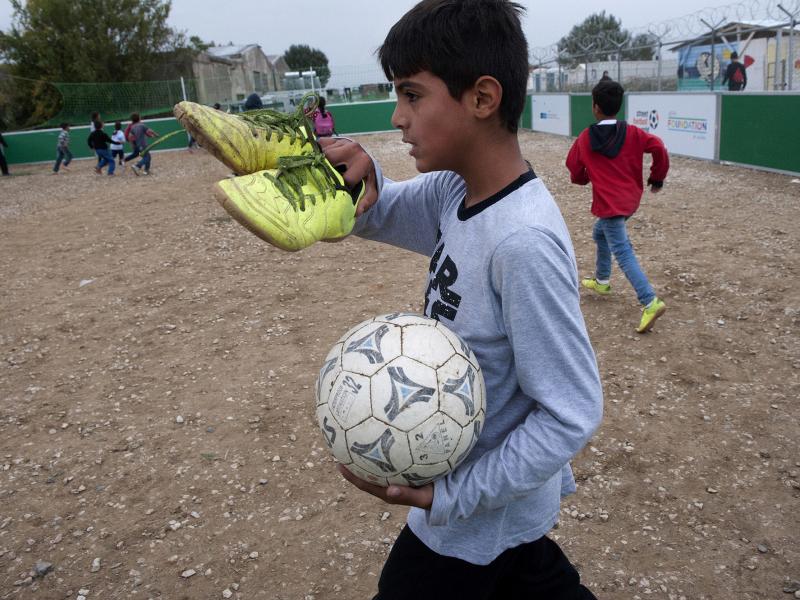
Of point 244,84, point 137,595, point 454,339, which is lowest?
point 137,595

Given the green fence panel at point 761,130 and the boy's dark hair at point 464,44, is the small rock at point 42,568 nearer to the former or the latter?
the boy's dark hair at point 464,44

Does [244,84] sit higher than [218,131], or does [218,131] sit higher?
[244,84]

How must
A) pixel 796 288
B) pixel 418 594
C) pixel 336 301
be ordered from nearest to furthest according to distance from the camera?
pixel 418 594, pixel 796 288, pixel 336 301

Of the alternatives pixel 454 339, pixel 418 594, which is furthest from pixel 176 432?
pixel 454 339

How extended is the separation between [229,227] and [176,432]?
592cm

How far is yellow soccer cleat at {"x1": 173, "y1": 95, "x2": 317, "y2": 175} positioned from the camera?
5.06 feet

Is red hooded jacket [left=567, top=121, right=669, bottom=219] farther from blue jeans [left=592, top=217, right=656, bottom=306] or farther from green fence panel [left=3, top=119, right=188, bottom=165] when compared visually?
green fence panel [left=3, top=119, right=188, bottom=165]

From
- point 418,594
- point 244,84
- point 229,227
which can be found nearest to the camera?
point 418,594

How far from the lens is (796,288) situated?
5.29m

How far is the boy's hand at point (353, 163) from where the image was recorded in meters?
A: 1.78

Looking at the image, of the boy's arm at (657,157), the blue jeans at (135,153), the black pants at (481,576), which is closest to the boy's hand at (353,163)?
the black pants at (481,576)

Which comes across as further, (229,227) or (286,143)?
→ (229,227)

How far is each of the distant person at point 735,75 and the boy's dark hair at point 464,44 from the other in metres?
12.8

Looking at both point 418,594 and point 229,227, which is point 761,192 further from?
point 418,594
